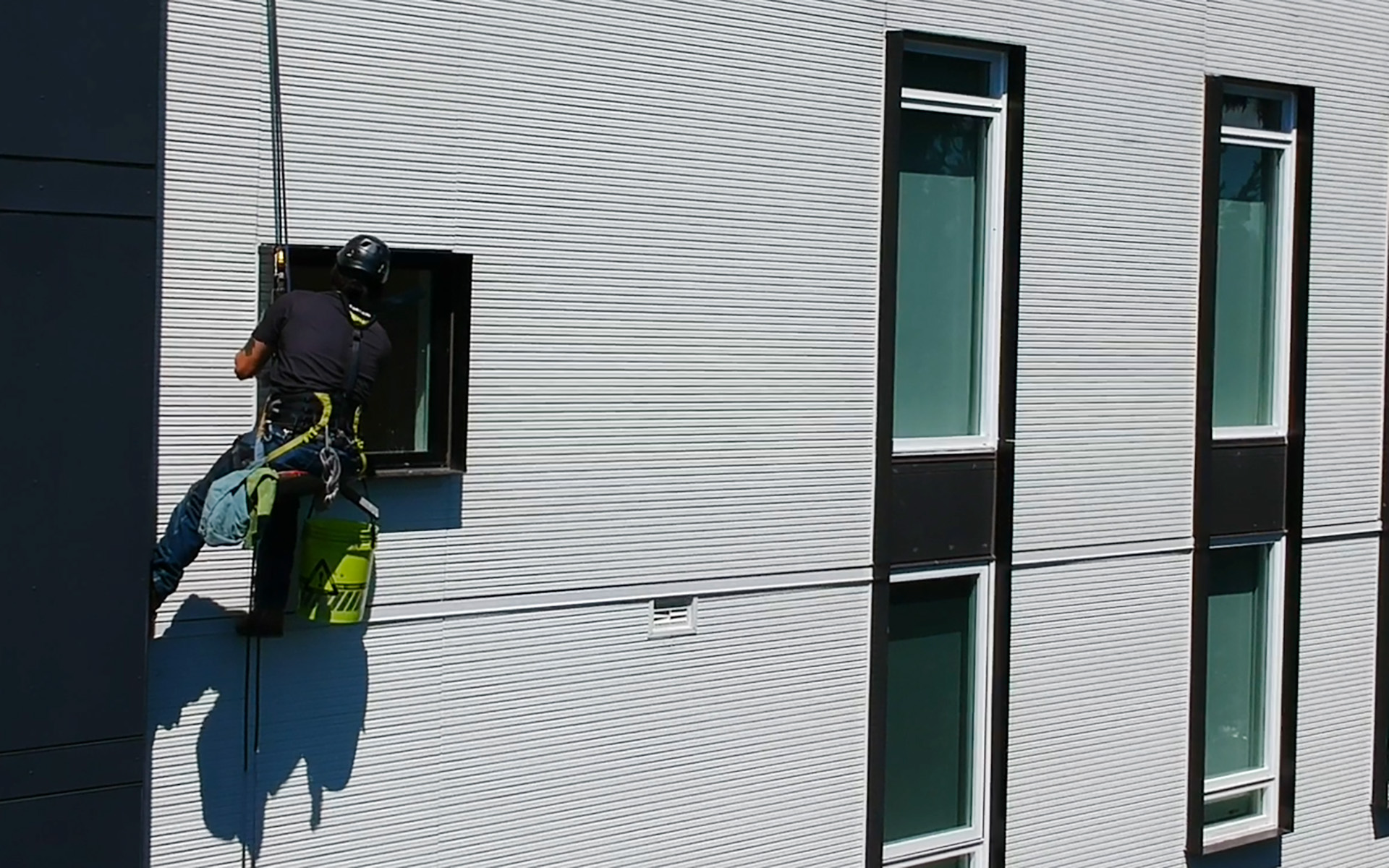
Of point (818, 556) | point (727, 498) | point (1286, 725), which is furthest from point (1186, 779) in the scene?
point (727, 498)

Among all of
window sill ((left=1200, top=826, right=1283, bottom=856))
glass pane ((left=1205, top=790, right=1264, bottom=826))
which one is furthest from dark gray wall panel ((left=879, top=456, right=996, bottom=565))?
glass pane ((left=1205, top=790, right=1264, bottom=826))

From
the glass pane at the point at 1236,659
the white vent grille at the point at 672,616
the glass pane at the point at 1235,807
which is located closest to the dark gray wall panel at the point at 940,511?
the white vent grille at the point at 672,616

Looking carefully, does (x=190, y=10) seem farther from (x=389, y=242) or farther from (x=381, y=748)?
(x=381, y=748)

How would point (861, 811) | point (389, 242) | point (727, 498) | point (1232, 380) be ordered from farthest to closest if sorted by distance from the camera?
point (1232, 380)
point (861, 811)
point (727, 498)
point (389, 242)

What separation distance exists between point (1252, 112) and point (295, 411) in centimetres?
732

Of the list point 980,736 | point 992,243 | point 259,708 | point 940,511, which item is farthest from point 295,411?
point 980,736

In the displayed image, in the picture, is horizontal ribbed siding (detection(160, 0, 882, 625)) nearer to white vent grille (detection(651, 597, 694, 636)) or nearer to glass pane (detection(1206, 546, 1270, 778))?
white vent grille (detection(651, 597, 694, 636))

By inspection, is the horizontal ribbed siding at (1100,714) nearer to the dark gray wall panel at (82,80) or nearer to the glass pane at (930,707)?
the glass pane at (930,707)

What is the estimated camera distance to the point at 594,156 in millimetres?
8242

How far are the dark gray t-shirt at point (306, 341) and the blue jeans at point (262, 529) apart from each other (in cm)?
22

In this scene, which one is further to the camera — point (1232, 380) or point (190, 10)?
point (1232, 380)

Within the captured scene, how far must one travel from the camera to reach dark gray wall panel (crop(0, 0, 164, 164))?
6.31m

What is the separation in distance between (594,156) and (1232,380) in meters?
5.32

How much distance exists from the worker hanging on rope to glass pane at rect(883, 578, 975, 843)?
381cm
